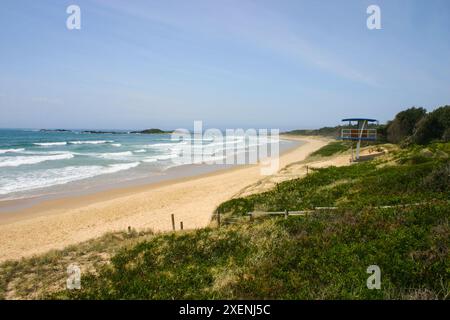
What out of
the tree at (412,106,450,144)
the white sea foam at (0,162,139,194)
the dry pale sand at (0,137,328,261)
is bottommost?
the dry pale sand at (0,137,328,261)

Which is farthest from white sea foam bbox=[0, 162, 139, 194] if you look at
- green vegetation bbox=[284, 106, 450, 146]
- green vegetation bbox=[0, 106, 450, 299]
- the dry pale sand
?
green vegetation bbox=[284, 106, 450, 146]

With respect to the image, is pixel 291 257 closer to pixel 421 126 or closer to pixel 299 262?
pixel 299 262

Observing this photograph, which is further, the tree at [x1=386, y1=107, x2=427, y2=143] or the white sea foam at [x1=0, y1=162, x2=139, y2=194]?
the tree at [x1=386, y1=107, x2=427, y2=143]

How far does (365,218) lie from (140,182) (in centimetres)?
2327

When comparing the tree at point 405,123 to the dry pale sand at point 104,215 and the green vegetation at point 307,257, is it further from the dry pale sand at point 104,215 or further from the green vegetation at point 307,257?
the green vegetation at point 307,257

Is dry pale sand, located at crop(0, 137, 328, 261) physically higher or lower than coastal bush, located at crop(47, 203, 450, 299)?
lower

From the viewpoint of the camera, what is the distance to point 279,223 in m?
9.87

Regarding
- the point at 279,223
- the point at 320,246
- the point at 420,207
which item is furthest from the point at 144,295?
the point at 420,207

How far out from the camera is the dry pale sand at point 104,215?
1445 cm

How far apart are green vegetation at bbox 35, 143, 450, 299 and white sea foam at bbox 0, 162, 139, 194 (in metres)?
19.8

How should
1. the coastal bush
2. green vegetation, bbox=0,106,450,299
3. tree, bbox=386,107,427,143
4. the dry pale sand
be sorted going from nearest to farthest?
the coastal bush
green vegetation, bbox=0,106,450,299
the dry pale sand
tree, bbox=386,107,427,143

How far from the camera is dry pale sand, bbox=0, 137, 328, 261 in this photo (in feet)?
47.4

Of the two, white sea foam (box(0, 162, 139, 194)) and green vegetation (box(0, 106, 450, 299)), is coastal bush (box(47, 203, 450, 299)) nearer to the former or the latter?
green vegetation (box(0, 106, 450, 299))

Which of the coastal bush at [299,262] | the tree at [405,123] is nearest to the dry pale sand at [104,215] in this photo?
the coastal bush at [299,262]
